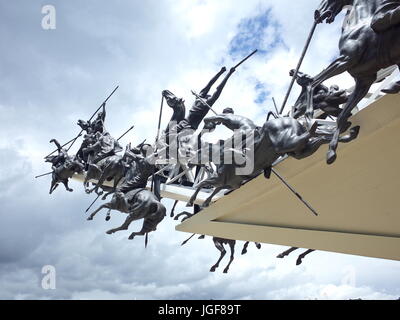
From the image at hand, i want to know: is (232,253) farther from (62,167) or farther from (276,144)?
(62,167)

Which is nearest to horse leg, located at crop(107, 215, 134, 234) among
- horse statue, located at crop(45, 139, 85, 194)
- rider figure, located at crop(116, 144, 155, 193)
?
rider figure, located at crop(116, 144, 155, 193)

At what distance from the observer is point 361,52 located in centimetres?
528

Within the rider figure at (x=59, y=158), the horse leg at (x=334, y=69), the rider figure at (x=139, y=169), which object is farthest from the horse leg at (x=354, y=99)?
the rider figure at (x=59, y=158)

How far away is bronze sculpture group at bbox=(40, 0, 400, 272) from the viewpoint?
5270 mm

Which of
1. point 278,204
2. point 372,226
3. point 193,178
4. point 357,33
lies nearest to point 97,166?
point 193,178

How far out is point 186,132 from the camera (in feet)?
40.3

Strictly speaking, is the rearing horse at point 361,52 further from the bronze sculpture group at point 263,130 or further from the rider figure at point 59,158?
the rider figure at point 59,158

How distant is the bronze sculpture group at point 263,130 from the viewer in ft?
17.3

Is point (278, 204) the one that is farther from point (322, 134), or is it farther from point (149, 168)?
point (149, 168)

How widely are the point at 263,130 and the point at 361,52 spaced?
6.90 feet

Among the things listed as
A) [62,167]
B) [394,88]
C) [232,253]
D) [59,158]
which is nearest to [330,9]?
[394,88]

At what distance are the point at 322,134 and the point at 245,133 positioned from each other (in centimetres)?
182

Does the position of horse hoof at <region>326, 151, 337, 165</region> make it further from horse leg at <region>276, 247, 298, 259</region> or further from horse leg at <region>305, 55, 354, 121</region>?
horse leg at <region>276, 247, 298, 259</region>

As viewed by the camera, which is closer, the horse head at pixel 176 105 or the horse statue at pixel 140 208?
the horse statue at pixel 140 208
